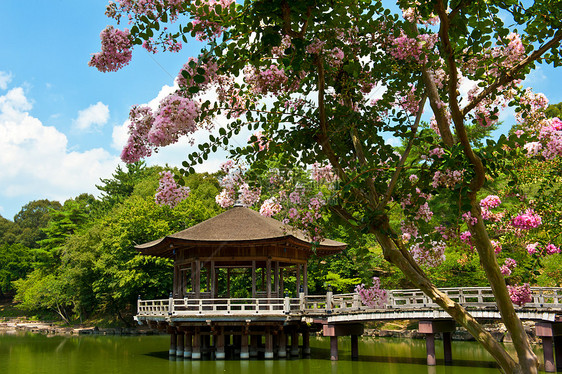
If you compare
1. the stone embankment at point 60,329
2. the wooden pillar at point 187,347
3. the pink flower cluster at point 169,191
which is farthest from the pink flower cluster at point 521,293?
the stone embankment at point 60,329

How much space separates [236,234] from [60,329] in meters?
22.0

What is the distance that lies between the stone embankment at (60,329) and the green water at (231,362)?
337 inches

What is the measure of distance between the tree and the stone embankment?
2810 cm

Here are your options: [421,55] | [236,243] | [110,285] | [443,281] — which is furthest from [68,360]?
[421,55]

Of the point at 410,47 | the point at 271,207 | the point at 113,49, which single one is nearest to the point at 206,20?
the point at 113,49

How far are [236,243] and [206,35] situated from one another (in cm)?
1334

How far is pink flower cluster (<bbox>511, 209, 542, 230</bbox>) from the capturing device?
571 centimetres

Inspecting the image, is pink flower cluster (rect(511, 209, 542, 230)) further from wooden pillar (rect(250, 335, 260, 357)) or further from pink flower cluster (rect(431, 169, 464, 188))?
wooden pillar (rect(250, 335, 260, 357))

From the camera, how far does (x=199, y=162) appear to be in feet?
11.2

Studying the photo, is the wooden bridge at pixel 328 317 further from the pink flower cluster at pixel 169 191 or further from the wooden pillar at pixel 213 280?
the pink flower cluster at pixel 169 191

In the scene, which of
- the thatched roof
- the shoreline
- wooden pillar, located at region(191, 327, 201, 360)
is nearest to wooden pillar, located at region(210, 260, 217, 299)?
the thatched roof

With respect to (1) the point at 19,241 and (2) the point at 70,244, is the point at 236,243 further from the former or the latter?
(1) the point at 19,241

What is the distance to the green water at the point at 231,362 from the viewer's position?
1396 cm

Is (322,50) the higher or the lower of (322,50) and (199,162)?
the higher
